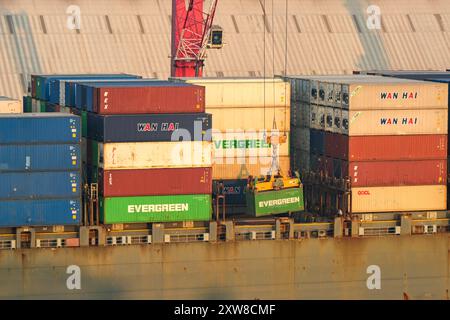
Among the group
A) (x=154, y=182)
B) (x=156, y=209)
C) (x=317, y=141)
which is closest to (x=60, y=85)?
(x=154, y=182)

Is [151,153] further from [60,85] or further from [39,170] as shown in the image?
[60,85]

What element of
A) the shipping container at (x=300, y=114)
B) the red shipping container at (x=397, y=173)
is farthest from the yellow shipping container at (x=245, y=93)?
the red shipping container at (x=397, y=173)

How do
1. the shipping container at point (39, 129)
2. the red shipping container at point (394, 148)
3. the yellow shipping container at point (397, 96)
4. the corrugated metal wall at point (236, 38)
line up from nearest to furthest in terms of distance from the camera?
the shipping container at point (39, 129) → the red shipping container at point (394, 148) → the yellow shipping container at point (397, 96) → the corrugated metal wall at point (236, 38)

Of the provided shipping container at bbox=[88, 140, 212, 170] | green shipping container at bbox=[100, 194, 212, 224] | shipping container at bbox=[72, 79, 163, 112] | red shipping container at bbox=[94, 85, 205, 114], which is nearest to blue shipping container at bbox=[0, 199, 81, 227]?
green shipping container at bbox=[100, 194, 212, 224]

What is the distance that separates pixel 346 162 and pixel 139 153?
1038cm

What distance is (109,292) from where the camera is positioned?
3039 inches

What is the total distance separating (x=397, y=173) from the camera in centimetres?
8106

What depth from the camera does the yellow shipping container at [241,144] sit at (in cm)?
8331

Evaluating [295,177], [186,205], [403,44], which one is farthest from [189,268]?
[403,44]

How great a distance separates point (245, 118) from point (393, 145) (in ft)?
25.9

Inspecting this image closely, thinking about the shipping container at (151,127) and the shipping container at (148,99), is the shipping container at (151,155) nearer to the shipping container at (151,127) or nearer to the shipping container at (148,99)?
the shipping container at (151,127)

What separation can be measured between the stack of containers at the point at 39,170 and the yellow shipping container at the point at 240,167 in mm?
9679

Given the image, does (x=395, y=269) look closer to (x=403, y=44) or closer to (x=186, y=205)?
(x=186, y=205)

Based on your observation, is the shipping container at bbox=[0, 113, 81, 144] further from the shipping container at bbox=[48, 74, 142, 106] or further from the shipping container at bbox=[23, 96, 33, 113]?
the shipping container at bbox=[23, 96, 33, 113]
